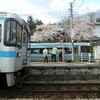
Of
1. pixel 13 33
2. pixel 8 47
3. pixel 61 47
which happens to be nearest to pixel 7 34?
pixel 13 33

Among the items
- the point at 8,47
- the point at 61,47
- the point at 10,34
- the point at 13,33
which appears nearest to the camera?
the point at 8,47

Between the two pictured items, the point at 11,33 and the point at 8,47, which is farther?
the point at 11,33

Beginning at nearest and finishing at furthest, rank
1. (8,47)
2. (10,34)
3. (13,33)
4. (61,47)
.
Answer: (8,47) → (10,34) → (13,33) → (61,47)

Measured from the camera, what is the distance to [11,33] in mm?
11164

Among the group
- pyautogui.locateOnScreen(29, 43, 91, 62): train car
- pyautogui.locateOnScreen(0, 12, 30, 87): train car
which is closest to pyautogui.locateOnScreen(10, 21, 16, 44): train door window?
pyautogui.locateOnScreen(0, 12, 30, 87): train car

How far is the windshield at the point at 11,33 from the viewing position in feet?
36.0

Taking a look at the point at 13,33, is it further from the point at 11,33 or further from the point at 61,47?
the point at 61,47

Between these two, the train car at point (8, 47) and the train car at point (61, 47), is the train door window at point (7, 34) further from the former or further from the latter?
the train car at point (61, 47)

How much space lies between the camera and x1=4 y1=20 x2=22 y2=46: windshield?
36.0 feet

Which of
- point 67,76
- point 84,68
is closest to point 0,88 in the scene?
point 67,76

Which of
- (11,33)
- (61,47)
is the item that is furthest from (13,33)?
(61,47)

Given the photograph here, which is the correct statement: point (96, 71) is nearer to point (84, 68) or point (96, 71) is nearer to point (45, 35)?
point (84, 68)

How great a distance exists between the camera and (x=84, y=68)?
18.2 m

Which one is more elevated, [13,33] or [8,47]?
[13,33]
